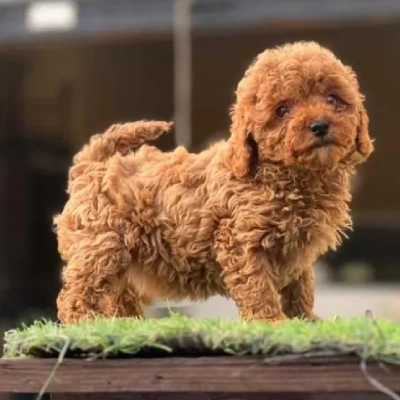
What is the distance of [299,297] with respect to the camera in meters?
1.01

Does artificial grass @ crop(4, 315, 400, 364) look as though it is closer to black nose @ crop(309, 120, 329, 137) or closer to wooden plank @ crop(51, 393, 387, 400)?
wooden plank @ crop(51, 393, 387, 400)

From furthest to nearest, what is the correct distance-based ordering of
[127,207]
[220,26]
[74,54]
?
1. [74,54]
2. [220,26]
3. [127,207]

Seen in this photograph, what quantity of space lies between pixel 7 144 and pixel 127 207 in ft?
6.81

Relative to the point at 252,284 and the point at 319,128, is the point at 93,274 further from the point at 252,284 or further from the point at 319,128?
the point at 319,128

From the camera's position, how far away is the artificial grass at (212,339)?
2.35 ft

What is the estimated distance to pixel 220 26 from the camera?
2660mm

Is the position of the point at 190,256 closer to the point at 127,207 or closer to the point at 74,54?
the point at 127,207

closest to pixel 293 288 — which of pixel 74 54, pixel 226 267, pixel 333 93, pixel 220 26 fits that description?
pixel 226 267

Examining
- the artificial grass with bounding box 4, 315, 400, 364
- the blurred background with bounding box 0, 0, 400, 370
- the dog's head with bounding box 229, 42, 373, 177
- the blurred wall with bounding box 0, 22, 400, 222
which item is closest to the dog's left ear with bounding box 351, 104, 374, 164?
the dog's head with bounding box 229, 42, 373, 177

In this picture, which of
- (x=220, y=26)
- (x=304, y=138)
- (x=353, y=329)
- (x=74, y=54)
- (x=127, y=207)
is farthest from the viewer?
(x=74, y=54)

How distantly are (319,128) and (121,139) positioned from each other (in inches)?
11.9

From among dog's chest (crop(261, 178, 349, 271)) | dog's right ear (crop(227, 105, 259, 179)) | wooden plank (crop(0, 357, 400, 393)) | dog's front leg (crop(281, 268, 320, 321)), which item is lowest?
wooden plank (crop(0, 357, 400, 393))

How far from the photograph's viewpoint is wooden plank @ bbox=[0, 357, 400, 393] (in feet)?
2.34

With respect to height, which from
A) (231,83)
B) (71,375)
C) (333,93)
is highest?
(231,83)
